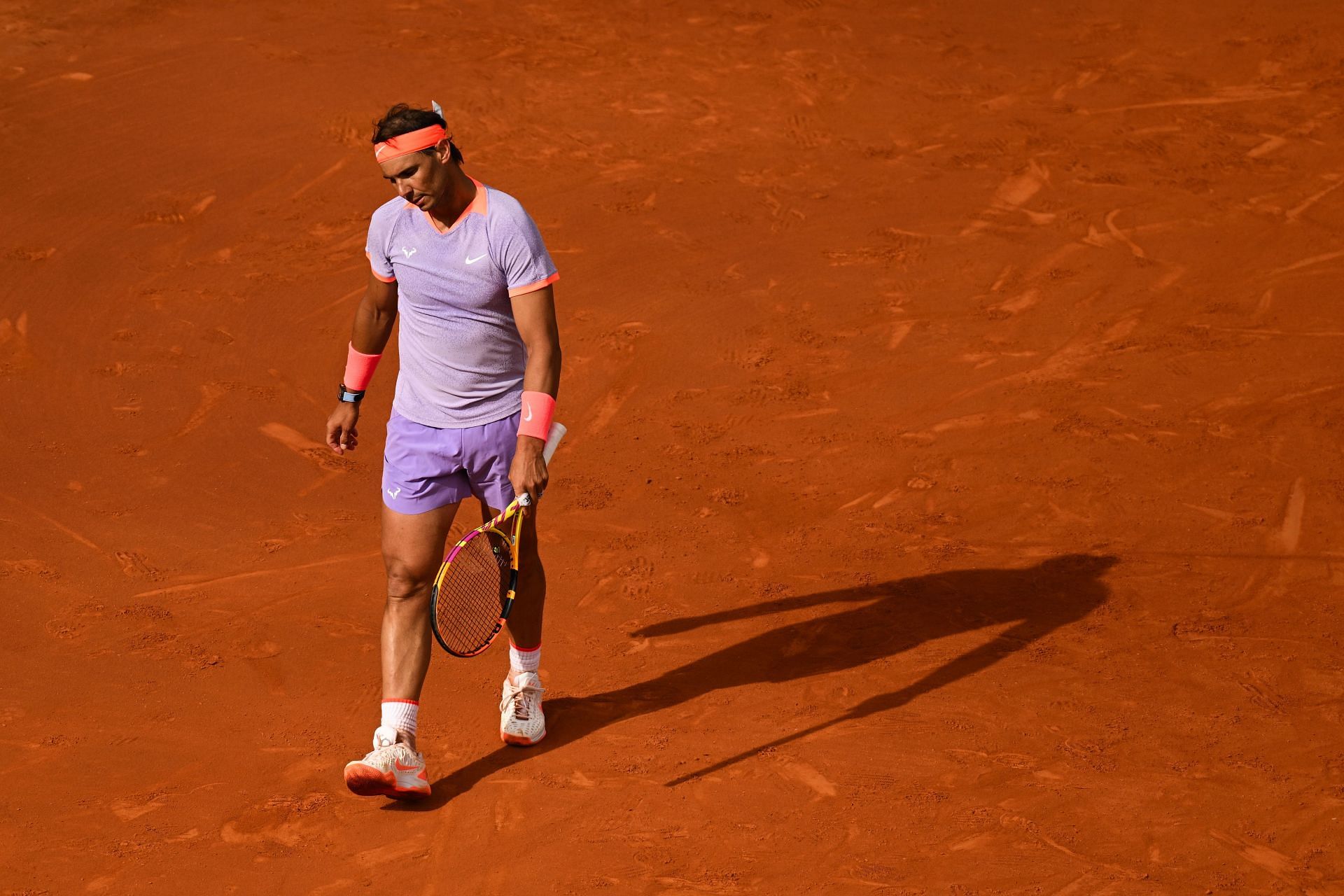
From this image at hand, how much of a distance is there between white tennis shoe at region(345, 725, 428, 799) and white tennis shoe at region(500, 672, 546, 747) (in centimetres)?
43

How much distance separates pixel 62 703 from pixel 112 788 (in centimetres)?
65

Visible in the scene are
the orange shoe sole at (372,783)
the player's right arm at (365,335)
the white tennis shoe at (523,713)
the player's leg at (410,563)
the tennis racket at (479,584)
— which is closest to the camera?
the tennis racket at (479,584)

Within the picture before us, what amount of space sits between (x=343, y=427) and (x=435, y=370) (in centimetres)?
49

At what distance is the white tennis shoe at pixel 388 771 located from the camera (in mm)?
4613

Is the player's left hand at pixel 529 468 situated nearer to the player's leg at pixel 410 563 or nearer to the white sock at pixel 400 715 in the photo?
the player's leg at pixel 410 563

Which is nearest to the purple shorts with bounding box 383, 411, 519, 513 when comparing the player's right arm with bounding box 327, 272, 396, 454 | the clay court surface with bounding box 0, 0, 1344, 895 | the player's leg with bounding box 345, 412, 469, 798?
the player's leg with bounding box 345, 412, 469, 798

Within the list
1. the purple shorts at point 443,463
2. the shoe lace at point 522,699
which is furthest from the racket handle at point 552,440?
the shoe lace at point 522,699

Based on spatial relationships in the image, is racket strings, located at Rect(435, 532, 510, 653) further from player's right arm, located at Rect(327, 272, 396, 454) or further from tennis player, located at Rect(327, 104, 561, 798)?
player's right arm, located at Rect(327, 272, 396, 454)

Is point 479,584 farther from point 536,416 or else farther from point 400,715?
point 536,416

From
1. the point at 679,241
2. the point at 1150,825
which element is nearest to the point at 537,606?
the point at 1150,825

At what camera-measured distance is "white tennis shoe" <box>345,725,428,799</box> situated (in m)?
4.61

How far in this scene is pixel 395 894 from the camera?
447cm

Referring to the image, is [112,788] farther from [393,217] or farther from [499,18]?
[499,18]

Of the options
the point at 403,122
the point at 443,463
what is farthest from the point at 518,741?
the point at 403,122
